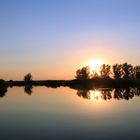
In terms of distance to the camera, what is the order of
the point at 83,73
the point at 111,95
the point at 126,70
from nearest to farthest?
1. the point at 111,95
2. the point at 126,70
3. the point at 83,73

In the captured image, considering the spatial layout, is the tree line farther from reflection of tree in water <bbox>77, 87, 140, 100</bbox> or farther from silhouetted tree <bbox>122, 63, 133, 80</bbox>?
reflection of tree in water <bbox>77, 87, 140, 100</bbox>

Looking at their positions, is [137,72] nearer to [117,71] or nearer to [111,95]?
[117,71]

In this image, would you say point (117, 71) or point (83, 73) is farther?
point (83, 73)

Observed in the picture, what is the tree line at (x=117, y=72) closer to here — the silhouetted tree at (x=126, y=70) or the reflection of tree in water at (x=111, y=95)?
the silhouetted tree at (x=126, y=70)

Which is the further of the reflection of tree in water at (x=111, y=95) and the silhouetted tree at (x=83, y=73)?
the silhouetted tree at (x=83, y=73)

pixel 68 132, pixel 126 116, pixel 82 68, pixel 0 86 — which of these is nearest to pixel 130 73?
pixel 82 68

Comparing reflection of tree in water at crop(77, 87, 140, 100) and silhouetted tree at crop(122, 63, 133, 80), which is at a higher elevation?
silhouetted tree at crop(122, 63, 133, 80)

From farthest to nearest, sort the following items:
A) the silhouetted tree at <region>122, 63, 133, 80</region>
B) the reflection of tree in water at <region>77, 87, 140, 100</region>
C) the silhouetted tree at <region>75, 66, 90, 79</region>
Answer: the silhouetted tree at <region>75, 66, 90, 79</region>, the silhouetted tree at <region>122, 63, 133, 80</region>, the reflection of tree in water at <region>77, 87, 140, 100</region>

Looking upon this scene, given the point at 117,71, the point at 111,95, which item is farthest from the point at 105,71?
the point at 111,95

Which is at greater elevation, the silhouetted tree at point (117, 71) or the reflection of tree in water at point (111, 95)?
the silhouetted tree at point (117, 71)

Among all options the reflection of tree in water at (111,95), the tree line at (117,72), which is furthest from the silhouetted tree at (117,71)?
the reflection of tree in water at (111,95)

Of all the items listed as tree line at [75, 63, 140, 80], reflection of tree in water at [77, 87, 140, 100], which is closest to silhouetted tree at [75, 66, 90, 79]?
tree line at [75, 63, 140, 80]

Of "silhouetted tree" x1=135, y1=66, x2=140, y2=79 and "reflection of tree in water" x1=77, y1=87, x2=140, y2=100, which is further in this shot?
"silhouetted tree" x1=135, y1=66, x2=140, y2=79

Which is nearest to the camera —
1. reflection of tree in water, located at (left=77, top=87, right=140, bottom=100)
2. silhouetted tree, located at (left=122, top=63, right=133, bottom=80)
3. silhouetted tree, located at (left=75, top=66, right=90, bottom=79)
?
reflection of tree in water, located at (left=77, top=87, right=140, bottom=100)
